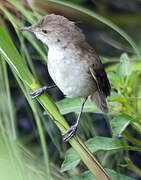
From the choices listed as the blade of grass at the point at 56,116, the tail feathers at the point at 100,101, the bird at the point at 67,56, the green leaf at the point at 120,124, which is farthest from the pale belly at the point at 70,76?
the blade of grass at the point at 56,116

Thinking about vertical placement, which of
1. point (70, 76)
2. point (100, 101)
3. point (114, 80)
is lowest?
point (100, 101)

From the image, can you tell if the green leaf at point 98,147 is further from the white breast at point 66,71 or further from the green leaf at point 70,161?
the white breast at point 66,71

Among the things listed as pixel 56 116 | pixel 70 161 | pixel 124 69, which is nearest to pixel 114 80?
pixel 124 69

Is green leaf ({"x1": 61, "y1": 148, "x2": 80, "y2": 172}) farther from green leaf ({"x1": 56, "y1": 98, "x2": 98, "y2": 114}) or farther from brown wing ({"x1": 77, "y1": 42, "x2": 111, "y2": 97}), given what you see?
brown wing ({"x1": 77, "y1": 42, "x2": 111, "y2": 97})

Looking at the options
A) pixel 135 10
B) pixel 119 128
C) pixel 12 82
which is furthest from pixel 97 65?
pixel 135 10

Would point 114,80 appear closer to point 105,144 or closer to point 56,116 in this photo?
point 105,144

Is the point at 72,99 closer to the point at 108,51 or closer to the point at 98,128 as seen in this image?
the point at 98,128
